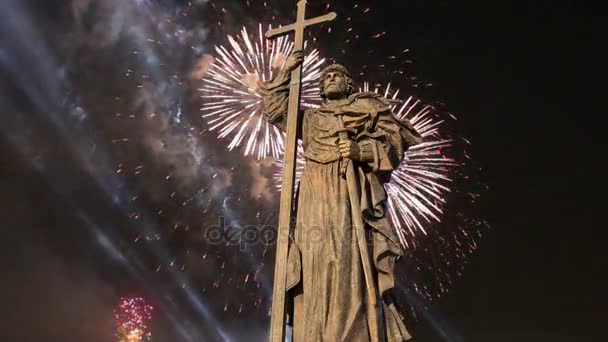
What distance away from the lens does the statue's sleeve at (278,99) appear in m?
9.51

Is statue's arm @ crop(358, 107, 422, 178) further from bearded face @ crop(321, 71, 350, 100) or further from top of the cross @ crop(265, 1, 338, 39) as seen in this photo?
top of the cross @ crop(265, 1, 338, 39)

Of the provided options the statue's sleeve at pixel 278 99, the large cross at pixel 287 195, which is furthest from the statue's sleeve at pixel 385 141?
the statue's sleeve at pixel 278 99

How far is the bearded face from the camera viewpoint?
386 inches

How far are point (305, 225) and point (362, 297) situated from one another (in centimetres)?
140

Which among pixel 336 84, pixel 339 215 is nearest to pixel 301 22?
pixel 336 84

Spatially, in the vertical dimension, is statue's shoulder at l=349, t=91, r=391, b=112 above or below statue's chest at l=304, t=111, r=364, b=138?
above

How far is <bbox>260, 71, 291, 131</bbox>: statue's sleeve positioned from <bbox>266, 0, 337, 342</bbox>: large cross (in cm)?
19

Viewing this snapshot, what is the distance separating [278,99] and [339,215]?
7.60 ft

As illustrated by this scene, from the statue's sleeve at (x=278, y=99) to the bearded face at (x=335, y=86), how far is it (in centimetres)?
71

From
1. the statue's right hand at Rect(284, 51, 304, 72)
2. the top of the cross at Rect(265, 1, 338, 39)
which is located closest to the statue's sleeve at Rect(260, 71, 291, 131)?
the statue's right hand at Rect(284, 51, 304, 72)

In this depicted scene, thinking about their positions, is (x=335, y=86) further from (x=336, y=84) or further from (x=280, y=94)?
(x=280, y=94)

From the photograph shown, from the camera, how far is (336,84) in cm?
981

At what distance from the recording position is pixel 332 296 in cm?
787

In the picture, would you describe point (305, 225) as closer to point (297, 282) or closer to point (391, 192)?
point (297, 282)
